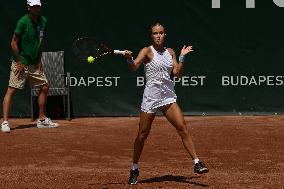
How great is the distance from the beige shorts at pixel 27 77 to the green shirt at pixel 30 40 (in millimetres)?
113

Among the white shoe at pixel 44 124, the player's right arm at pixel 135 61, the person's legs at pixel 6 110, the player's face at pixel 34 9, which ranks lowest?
the white shoe at pixel 44 124

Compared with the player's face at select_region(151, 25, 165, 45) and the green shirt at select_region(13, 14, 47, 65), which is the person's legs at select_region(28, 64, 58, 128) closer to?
the green shirt at select_region(13, 14, 47, 65)

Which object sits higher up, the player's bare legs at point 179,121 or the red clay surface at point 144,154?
the player's bare legs at point 179,121

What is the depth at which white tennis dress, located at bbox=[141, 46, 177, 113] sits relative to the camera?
6.67 meters

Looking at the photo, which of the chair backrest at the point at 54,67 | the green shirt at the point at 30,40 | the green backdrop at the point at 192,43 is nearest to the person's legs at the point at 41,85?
the green shirt at the point at 30,40

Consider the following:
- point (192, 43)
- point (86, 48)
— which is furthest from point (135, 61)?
point (192, 43)

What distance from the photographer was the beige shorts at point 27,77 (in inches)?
417

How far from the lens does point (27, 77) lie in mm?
10672

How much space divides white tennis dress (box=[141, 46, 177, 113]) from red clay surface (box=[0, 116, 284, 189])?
762 mm

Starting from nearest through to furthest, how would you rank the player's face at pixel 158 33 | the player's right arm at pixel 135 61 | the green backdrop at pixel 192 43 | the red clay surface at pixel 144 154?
the player's right arm at pixel 135 61 < the player's face at pixel 158 33 < the red clay surface at pixel 144 154 < the green backdrop at pixel 192 43

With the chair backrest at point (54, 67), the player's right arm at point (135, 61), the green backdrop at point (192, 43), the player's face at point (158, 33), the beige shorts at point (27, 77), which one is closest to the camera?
the player's right arm at point (135, 61)

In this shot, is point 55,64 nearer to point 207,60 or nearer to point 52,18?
point 52,18

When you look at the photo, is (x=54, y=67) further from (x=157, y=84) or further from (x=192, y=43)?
(x=157, y=84)

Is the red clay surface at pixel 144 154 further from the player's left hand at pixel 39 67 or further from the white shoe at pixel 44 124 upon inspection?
the player's left hand at pixel 39 67
